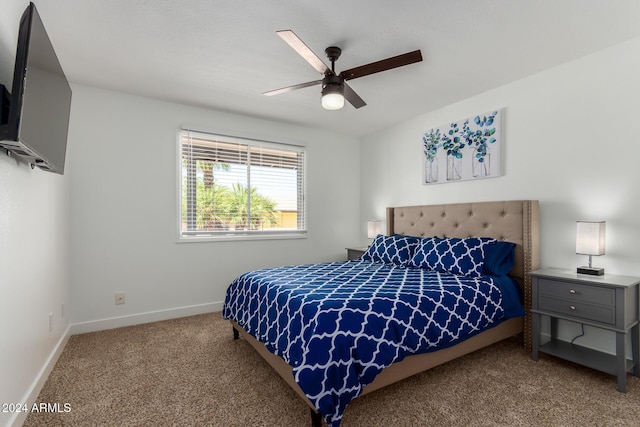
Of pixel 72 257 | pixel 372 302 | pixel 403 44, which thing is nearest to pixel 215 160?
pixel 72 257

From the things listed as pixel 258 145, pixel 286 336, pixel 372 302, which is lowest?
pixel 286 336

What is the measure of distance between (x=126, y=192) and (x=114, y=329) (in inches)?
54.9

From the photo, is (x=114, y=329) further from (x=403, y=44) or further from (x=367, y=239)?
A: (x=403, y=44)

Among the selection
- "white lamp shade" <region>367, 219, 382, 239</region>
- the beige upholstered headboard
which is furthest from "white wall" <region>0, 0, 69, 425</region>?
Result: the beige upholstered headboard

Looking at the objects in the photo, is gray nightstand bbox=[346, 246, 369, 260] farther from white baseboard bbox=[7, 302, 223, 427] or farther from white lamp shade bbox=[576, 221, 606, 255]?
white lamp shade bbox=[576, 221, 606, 255]

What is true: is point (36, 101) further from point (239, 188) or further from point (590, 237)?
point (590, 237)

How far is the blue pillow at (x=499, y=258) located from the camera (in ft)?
8.66

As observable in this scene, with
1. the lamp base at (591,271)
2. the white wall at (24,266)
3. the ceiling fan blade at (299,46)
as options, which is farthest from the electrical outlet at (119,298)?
the lamp base at (591,271)

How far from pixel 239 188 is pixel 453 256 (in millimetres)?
2580

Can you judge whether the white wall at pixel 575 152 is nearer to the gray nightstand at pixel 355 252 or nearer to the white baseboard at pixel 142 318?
the gray nightstand at pixel 355 252

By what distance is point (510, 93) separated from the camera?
9.73 ft

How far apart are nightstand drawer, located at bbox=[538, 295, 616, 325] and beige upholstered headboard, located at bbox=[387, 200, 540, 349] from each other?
251 millimetres

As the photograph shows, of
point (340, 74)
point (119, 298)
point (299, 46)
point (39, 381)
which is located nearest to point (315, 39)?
point (340, 74)

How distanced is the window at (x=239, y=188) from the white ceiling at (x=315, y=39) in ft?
2.44
